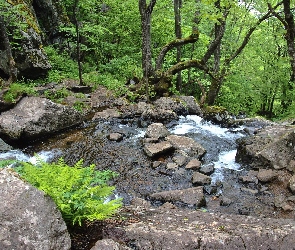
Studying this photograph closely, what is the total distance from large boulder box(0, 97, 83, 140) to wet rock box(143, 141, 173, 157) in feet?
12.4

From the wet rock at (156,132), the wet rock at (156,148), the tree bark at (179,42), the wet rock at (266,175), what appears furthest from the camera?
the tree bark at (179,42)

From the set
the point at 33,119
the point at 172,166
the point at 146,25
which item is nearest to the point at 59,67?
the point at 146,25

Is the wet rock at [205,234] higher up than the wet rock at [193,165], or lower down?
higher up

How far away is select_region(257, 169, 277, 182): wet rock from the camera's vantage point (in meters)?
8.32

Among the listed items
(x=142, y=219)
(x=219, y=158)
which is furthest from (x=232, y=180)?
(x=142, y=219)

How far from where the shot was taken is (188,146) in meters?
10.0

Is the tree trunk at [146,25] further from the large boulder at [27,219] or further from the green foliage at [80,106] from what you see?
the large boulder at [27,219]

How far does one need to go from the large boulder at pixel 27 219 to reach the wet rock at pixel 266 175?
6.62 meters

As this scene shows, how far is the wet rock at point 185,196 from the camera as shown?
722 cm

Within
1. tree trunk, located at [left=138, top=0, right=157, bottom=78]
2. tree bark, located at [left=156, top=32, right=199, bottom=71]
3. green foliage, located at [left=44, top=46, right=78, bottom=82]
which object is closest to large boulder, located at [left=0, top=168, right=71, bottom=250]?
tree trunk, located at [left=138, top=0, right=157, bottom=78]

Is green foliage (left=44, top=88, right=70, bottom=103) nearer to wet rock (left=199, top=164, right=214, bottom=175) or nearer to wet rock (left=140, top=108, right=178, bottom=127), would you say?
wet rock (left=140, top=108, right=178, bottom=127)

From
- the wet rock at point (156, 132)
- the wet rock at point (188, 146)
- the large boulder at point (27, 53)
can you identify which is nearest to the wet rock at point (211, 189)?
the wet rock at point (188, 146)

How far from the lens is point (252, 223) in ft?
16.2

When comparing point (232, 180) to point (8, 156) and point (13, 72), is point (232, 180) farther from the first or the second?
point (13, 72)
